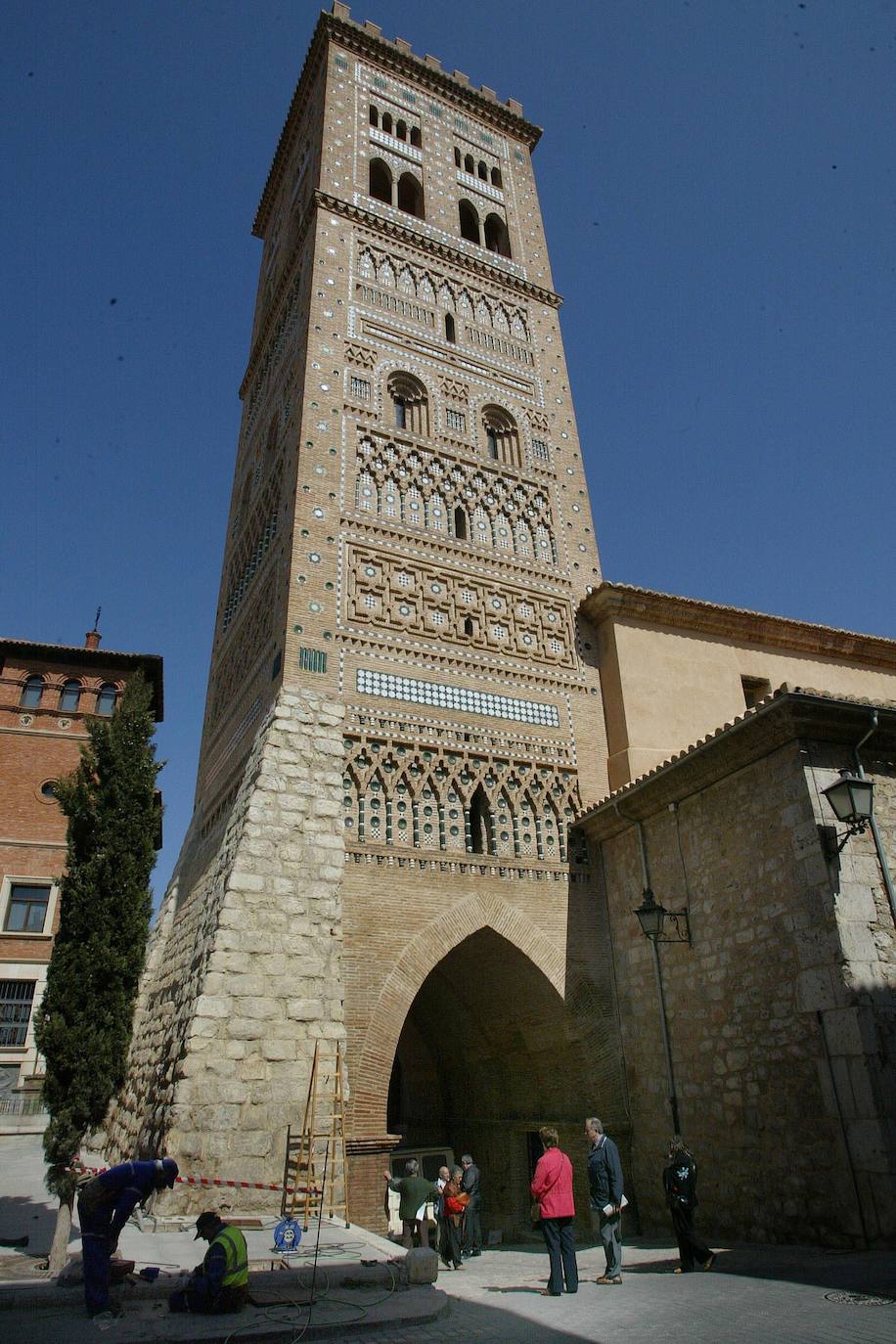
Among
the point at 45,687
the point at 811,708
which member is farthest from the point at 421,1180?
the point at 45,687

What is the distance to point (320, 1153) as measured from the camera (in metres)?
7.77

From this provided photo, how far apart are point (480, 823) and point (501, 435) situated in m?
7.47

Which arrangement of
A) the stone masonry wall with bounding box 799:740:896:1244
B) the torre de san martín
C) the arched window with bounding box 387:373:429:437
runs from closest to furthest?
the stone masonry wall with bounding box 799:740:896:1244, the torre de san martín, the arched window with bounding box 387:373:429:437

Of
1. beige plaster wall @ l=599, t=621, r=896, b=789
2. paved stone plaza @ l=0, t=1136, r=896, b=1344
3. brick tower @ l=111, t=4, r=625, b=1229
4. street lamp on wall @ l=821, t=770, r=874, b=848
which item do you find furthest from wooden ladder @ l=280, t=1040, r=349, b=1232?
beige plaster wall @ l=599, t=621, r=896, b=789

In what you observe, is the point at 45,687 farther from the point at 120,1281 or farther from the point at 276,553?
the point at 120,1281

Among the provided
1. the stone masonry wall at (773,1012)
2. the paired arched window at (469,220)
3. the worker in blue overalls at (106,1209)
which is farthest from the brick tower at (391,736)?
the worker in blue overalls at (106,1209)

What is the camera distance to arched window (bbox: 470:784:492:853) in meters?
11.1

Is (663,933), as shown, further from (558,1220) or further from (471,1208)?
(558,1220)

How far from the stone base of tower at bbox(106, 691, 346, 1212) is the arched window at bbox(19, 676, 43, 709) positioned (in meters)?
10.8

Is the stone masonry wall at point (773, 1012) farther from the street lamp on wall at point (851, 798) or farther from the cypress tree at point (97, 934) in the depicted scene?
the cypress tree at point (97, 934)

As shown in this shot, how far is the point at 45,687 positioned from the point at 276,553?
9896 mm

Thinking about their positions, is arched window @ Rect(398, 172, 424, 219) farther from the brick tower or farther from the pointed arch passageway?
the pointed arch passageway

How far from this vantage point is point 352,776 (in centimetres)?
1055

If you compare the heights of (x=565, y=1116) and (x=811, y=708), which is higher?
(x=811, y=708)
